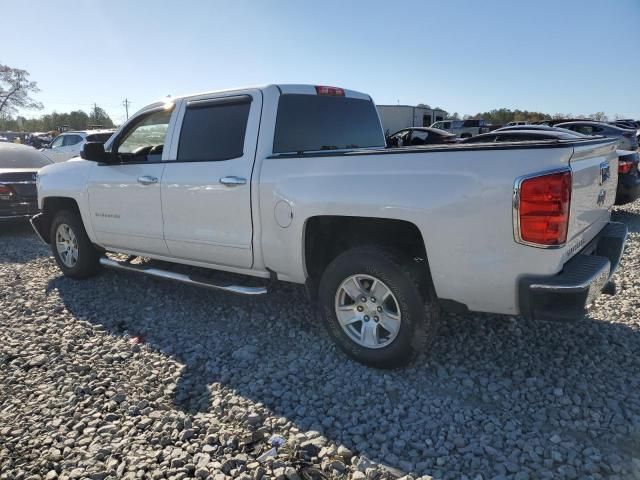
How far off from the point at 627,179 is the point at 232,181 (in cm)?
640

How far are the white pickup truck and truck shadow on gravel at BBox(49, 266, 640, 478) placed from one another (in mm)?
361

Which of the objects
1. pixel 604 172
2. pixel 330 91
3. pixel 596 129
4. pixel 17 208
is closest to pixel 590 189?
pixel 604 172

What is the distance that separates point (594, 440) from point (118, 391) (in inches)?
112

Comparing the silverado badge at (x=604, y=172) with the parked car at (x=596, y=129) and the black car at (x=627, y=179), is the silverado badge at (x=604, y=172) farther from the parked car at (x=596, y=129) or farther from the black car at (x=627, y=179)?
the parked car at (x=596, y=129)

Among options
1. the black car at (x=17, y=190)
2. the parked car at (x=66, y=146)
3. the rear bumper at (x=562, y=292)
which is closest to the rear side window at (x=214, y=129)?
the rear bumper at (x=562, y=292)

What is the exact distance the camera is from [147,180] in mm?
4391

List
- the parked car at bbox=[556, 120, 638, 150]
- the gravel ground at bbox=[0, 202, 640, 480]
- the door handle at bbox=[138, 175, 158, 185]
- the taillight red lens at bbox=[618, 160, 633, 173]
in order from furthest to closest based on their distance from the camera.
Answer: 1. the parked car at bbox=[556, 120, 638, 150]
2. the taillight red lens at bbox=[618, 160, 633, 173]
3. the door handle at bbox=[138, 175, 158, 185]
4. the gravel ground at bbox=[0, 202, 640, 480]

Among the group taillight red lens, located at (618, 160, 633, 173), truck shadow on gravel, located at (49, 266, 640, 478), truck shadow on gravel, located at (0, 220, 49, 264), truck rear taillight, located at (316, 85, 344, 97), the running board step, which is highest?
truck rear taillight, located at (316, 85, 344, 97)

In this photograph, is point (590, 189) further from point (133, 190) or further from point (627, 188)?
point (627, 188)

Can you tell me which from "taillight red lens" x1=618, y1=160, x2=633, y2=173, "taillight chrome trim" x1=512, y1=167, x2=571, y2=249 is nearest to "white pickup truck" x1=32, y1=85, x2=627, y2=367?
"taillight chrome trim" x1=512, y1=167, x2=571, y2=249

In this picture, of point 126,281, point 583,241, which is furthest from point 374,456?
point 126,281

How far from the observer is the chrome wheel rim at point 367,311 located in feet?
10.7

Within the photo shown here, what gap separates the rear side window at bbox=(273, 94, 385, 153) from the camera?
12.9 feet

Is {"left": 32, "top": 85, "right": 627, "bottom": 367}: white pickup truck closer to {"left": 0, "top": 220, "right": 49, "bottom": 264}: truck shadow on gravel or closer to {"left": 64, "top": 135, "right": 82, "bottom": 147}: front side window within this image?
{"left": 0, "top": 220, "right": 49, "bottom": 264}: truck shadow on gravel
